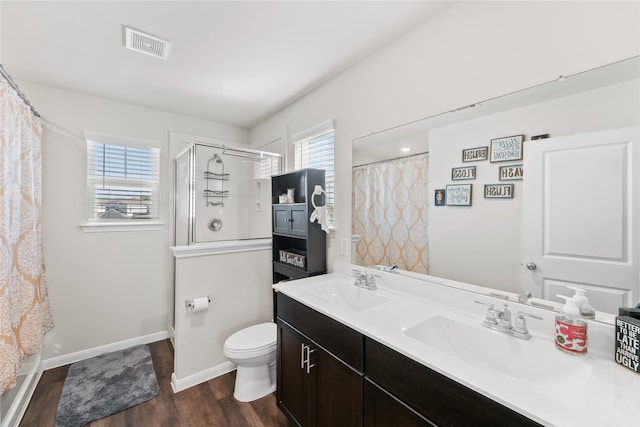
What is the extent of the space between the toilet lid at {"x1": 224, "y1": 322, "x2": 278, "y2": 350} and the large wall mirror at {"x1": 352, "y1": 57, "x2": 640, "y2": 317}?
1.00 meters

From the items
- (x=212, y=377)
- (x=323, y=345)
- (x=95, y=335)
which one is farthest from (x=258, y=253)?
(x=95, y=335)

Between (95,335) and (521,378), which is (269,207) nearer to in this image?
(95,335)

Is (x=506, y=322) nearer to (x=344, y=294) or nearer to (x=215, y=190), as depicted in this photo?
(x=344, y=294)

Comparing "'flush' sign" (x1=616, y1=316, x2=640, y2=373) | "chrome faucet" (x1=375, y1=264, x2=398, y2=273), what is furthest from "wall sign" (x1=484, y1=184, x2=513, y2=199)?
"chrome faucet" (x1=375, y1=264, x2=398, y2=273)

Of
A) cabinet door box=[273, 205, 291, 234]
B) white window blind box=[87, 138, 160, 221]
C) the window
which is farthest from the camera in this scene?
white window blind box=[87, 138, 160, 221]

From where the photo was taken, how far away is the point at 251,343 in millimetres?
1959

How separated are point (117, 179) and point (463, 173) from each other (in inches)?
121

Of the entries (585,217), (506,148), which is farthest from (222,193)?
(585,217)

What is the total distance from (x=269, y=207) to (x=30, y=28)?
1925 mm

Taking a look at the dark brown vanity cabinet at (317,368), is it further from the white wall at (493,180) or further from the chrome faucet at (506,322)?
the white wall at (493,180)

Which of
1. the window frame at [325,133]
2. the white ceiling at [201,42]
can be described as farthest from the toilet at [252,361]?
the white ceiling at [201,42]

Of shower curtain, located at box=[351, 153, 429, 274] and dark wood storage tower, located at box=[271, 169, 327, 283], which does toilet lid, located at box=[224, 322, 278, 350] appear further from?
shower curtain, located at box=[351, 153, 429, 274]

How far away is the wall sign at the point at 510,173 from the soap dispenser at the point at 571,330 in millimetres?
514

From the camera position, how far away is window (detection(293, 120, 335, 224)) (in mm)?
2178
